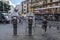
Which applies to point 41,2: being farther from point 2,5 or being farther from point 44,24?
point 44,24

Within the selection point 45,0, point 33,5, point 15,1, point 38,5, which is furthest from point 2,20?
point 33,5

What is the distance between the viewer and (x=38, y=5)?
8438 centimetres

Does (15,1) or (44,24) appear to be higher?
(15,1)

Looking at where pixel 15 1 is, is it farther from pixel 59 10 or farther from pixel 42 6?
pixel 42 6

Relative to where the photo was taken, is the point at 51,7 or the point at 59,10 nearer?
the point at 59,10

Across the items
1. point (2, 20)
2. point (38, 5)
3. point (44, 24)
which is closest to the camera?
point (44, 24)

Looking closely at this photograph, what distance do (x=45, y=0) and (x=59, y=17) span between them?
14232 millimetres

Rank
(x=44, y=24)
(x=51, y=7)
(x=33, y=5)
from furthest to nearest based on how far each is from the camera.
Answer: (x=33, y=5) < (x=51, y=7) < (x=44, y=24)

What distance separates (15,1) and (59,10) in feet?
152

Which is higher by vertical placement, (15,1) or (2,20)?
(15,1)

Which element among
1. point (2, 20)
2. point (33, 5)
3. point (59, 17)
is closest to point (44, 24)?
point (2, 20)

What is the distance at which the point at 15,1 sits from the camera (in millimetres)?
19281

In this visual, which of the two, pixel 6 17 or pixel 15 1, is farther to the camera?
pixel 6 17

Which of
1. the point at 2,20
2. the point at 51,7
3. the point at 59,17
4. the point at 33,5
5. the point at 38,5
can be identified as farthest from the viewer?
the point at 33,5
